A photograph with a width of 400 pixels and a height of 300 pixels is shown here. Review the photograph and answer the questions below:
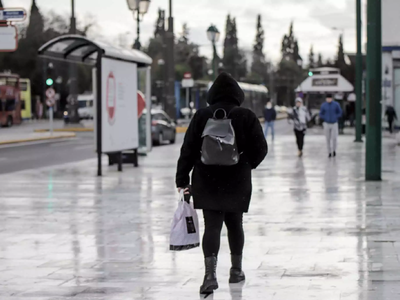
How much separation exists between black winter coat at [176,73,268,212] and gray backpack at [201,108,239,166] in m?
0.12

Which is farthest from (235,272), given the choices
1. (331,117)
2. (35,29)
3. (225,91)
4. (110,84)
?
(35,29)

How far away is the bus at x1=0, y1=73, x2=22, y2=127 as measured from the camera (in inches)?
2534

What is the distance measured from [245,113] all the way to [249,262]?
186 centimetres

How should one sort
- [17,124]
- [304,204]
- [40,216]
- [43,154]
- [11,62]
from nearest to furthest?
[40,216]
[304,204]
[43,154]
[17,124]
[11,62]

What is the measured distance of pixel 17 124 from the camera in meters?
69.3

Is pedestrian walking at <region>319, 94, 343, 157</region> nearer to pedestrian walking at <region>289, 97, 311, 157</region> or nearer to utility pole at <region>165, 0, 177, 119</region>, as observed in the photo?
pedestrian walking at <region>289, 97, 311, 157</region>

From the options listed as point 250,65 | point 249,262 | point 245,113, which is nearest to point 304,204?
point 249,262

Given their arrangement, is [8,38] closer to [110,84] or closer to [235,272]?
[110,84]

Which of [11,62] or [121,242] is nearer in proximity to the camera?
[121,242]

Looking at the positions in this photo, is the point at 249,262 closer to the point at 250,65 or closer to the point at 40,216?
the point at 40,216

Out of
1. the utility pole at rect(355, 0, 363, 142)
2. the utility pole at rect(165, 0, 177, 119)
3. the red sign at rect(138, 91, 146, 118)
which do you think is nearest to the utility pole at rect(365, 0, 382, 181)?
the red sign at rect(138, 91, 146, 118)

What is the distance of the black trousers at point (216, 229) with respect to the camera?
7258mm

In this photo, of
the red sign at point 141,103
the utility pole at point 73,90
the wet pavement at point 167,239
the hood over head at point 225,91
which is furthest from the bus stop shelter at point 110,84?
the utility pole at point 73,90

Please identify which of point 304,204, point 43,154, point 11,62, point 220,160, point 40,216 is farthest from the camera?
point 11,62
